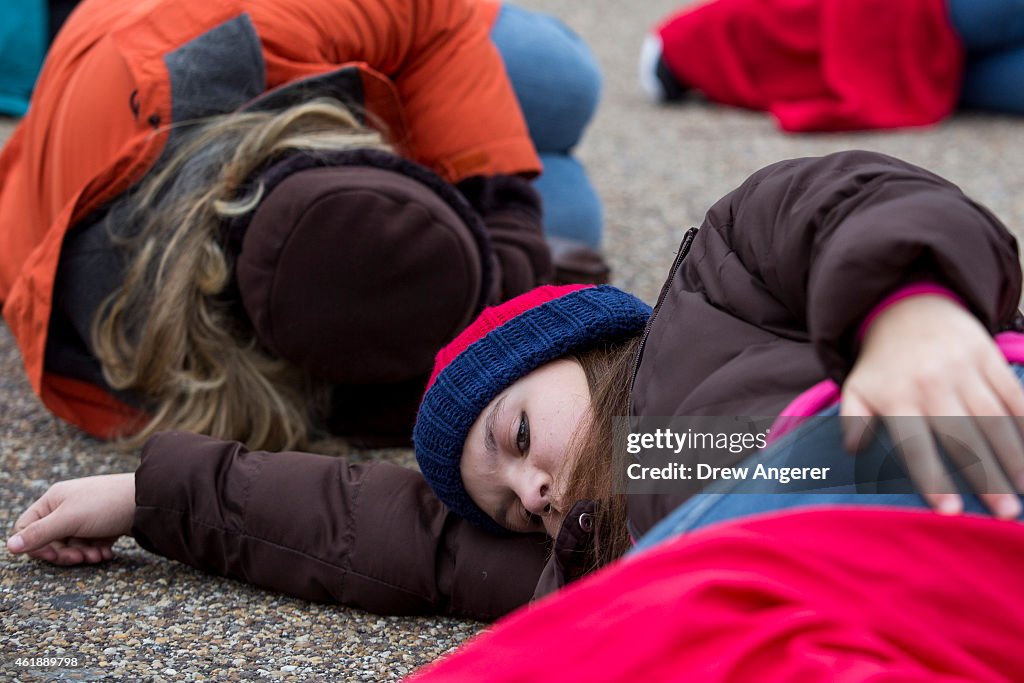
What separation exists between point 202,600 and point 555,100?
166 centimetres

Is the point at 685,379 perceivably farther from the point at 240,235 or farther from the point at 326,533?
the point at 240,235

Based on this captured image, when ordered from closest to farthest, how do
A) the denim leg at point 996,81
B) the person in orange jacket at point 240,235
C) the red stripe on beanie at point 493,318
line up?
the red stripe on beanie at point 493,318
the person in orange jacket at point 240,235
the denim leg at point 996,81

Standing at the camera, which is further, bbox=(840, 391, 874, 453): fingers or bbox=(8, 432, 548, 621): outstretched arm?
bbox=(8, 432, 548, 621): outstretched arm

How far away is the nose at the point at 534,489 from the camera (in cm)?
155

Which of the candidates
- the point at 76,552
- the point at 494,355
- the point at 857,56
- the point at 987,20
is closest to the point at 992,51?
the point at 987,20

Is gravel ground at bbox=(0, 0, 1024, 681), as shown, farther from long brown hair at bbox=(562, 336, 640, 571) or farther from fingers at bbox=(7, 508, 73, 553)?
long brown hair at bbox=(562, 336, 640, 571)

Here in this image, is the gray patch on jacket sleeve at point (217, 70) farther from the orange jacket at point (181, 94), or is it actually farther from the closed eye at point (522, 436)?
the closed eye at point (522, 436)

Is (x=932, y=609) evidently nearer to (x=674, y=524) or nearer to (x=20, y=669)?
(x=674, y=524)

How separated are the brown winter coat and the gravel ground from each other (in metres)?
0.05

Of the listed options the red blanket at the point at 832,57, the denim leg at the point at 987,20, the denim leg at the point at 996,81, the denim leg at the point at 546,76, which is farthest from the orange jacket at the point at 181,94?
the denim leg at the point at 996,81

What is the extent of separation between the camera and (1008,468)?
43.4 inches

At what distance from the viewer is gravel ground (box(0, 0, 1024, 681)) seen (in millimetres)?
1532

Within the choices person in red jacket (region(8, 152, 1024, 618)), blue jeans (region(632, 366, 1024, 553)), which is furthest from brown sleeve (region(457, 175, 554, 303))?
blue jeans (region(632, 366, 1024, 553))

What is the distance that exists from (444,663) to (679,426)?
353 mm
